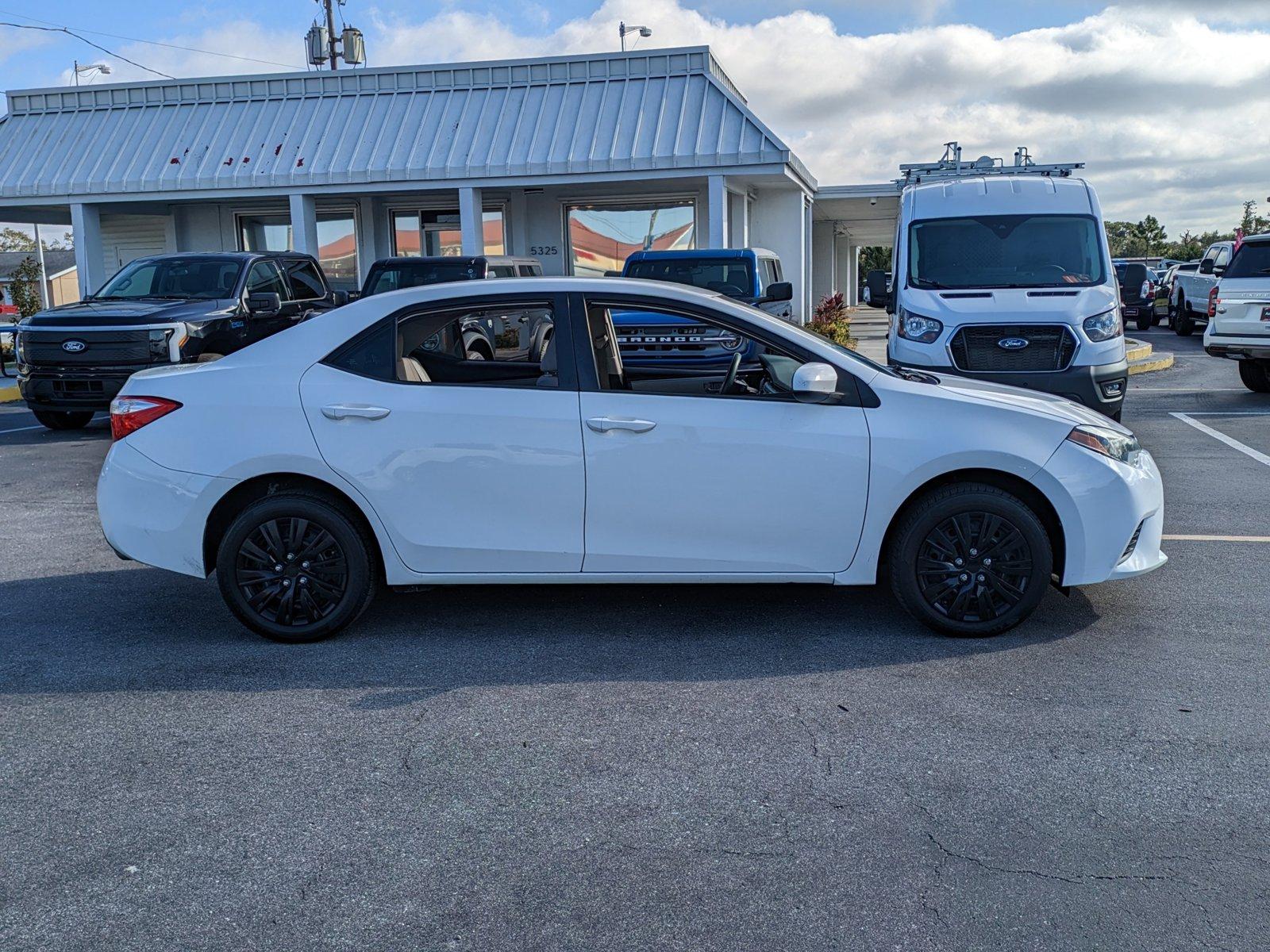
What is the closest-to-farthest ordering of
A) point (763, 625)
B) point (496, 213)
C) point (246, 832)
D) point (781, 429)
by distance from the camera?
point (246, 832) < point (781, 429) < point (763, 625) < point (496, 213)

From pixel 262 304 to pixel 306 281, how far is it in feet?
5.73

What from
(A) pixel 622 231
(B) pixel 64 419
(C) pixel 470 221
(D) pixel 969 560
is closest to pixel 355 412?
(D) pixel 969 560

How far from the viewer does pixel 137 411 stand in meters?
5.59

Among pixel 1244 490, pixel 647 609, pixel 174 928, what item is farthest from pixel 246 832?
pixel 1244 490

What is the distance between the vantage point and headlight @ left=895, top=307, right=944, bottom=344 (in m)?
11.0

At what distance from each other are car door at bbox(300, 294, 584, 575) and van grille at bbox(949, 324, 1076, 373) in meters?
6.32

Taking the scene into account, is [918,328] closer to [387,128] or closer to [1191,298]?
[387,128]

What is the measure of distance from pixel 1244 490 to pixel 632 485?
583 centimetres

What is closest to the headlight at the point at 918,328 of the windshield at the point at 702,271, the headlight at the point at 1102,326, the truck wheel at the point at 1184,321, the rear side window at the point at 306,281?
the headlight at the point at 1102,326

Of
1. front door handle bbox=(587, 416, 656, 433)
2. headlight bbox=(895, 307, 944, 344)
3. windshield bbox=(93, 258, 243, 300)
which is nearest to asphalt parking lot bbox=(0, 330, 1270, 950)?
front door handle bbox=(587, 416, 656, 433)

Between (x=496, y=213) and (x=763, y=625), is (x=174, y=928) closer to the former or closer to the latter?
(x=763, y=625)

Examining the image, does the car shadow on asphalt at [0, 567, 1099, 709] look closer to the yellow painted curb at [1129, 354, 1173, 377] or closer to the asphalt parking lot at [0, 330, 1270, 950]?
the asphalt parking lot at [0, 330, 1270, 950]

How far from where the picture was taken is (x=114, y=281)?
14078 mm

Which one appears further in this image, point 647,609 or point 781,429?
point 647,609
